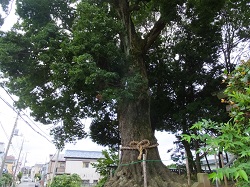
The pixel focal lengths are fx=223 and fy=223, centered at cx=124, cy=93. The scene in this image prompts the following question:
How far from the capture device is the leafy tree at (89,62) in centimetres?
661

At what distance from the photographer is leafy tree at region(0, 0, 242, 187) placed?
661 centimetres

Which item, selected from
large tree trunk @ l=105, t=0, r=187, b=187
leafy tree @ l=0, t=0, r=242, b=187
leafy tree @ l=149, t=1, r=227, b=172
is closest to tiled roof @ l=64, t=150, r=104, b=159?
leafy tree @ l=0, t=0, r=242, b=187

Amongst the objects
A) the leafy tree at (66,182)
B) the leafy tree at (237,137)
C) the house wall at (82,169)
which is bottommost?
the leafy tree at (237,137)

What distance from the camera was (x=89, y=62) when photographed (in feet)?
20.8

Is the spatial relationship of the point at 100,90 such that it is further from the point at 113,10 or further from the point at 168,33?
the point at 168,33

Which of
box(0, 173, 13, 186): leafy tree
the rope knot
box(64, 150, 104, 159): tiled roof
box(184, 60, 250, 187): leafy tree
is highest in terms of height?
box(64, 150, 104, 159): tiled roof

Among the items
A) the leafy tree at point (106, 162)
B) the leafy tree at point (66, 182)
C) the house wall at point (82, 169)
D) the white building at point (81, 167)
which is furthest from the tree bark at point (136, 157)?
the house wall at point (82, 169)

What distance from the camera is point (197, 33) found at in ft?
33.6

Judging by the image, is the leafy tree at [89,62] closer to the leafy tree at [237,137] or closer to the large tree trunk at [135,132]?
the large tree trunk at [135,132]

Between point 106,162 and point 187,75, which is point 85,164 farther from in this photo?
point 187,75

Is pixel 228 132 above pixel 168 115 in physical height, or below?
below

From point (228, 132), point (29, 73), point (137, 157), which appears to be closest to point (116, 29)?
point (29, 73)

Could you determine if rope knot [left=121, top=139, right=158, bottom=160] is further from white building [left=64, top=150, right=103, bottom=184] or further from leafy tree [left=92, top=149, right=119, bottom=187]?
white building [left=64, top=150, right=103, bottom=184]

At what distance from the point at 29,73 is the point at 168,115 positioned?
6.61 meters
